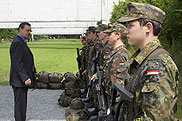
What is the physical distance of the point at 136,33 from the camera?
1.60 meters

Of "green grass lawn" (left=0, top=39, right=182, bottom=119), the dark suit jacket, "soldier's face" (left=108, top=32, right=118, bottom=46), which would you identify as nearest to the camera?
"soldier's face" (left=108, top=32, right=118, bottom=46)

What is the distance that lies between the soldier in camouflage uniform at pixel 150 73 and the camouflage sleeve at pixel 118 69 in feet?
3.90

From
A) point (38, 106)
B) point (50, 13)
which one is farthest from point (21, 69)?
point (50, 13)

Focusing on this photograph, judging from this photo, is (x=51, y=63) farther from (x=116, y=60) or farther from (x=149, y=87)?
(x=149, y=87)

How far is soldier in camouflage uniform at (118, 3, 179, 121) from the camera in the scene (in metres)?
1.38

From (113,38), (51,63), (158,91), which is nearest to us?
(158,91)

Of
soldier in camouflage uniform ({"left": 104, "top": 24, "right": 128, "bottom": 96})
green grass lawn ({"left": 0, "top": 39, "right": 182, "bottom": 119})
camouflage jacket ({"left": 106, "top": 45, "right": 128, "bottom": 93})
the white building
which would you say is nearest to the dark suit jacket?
soldier in camouflage uniform ({"left": 104, "top": 24, "right": 128, "bottom": 96})

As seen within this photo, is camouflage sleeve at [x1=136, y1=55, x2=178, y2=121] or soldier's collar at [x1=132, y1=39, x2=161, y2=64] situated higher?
soldier's collar at [x1=132, y1=39, x2=161, y2=64]

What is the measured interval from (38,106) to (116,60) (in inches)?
150

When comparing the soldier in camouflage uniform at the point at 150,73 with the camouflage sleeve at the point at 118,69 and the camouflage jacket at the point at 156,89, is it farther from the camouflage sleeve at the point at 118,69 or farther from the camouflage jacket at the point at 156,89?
the camouflage sleeve at the point at 118,69

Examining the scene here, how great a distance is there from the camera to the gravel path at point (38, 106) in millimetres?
5086

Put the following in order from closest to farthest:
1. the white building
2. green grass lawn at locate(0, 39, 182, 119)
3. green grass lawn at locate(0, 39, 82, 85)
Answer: green grass lawn at locate(0, 39, 182, 119) → green grass lawn at locate(0, 39, 82, 85) → the white building

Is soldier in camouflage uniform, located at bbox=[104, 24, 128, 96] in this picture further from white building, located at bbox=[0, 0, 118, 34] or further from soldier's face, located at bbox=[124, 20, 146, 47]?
white building, located at bbox=[0, 0, 118, 34]

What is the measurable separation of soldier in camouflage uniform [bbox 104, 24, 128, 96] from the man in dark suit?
148cm
